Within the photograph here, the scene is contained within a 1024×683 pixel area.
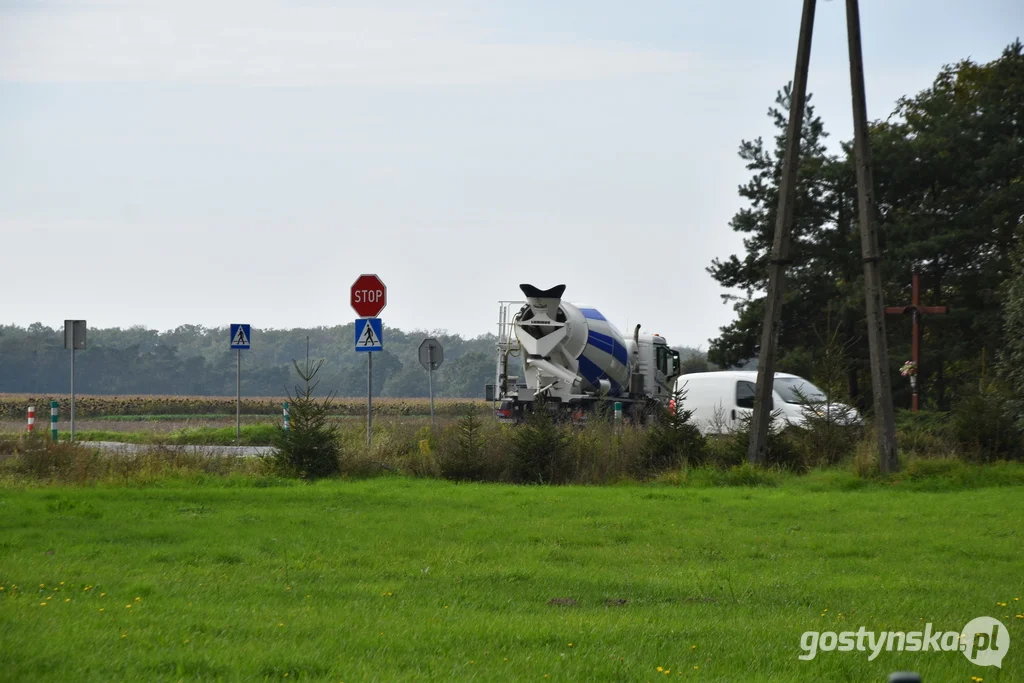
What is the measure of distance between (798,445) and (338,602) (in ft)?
44.9

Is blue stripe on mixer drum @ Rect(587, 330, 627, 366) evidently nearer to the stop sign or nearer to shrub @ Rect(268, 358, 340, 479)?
the stop sign

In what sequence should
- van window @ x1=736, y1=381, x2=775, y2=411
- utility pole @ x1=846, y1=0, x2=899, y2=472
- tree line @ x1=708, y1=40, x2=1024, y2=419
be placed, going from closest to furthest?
utility pole @ x1=846, y1=0, x2=899, y2=472
van window @ x1=736, y1=381, x2=775, y2=411
tree line @ x1=708, y1=40, x2=1024, y2=419

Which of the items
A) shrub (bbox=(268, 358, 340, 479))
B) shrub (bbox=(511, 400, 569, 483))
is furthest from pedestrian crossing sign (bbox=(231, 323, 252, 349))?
shrub (bbox=(511, 400, 569, 483))

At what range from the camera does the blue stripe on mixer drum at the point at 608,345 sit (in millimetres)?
29734

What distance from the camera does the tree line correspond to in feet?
132

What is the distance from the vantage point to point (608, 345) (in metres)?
30.7

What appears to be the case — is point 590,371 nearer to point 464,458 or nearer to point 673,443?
point 673,443

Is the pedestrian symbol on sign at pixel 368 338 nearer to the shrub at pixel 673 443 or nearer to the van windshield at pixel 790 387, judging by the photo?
the shrub at pixel 673 443

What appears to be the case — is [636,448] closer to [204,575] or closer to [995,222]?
[204,575]

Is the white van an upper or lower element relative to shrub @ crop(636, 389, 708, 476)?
upper

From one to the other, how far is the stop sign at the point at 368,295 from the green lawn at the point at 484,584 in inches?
299

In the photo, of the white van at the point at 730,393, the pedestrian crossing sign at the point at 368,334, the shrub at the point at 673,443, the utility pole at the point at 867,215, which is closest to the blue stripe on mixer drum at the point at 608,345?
the white van at the point at 730,393

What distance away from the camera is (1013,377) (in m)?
22.9

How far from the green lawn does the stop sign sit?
7599 mm
